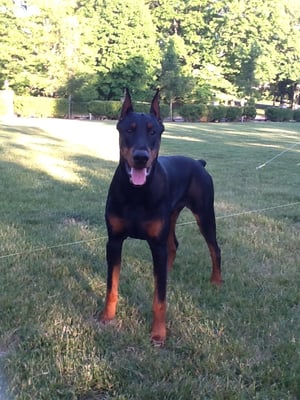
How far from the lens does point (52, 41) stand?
39.4 meters

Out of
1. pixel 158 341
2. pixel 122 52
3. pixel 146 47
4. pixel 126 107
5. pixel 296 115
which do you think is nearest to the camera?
pixel 158 341

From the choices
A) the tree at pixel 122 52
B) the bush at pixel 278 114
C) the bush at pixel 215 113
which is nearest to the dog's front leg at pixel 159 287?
the bush at pixel 215 113

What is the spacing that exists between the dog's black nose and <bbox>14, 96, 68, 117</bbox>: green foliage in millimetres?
36713

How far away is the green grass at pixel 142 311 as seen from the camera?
8.86 feet

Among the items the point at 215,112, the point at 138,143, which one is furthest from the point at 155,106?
the point at 215,112

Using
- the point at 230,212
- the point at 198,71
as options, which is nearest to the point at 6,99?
the point at 198,71

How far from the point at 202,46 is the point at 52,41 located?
59.8ft

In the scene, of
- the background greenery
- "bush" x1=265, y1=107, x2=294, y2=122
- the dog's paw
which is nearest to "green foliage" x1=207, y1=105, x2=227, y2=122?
the background greenery

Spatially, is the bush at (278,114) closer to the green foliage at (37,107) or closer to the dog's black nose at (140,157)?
the green foliage at (37,107)

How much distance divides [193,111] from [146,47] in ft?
34.4

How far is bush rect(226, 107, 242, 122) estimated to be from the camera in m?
42.8

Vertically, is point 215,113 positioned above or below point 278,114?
below

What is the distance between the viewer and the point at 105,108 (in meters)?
39.5

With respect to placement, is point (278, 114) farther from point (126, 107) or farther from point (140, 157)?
point (140, 157)
